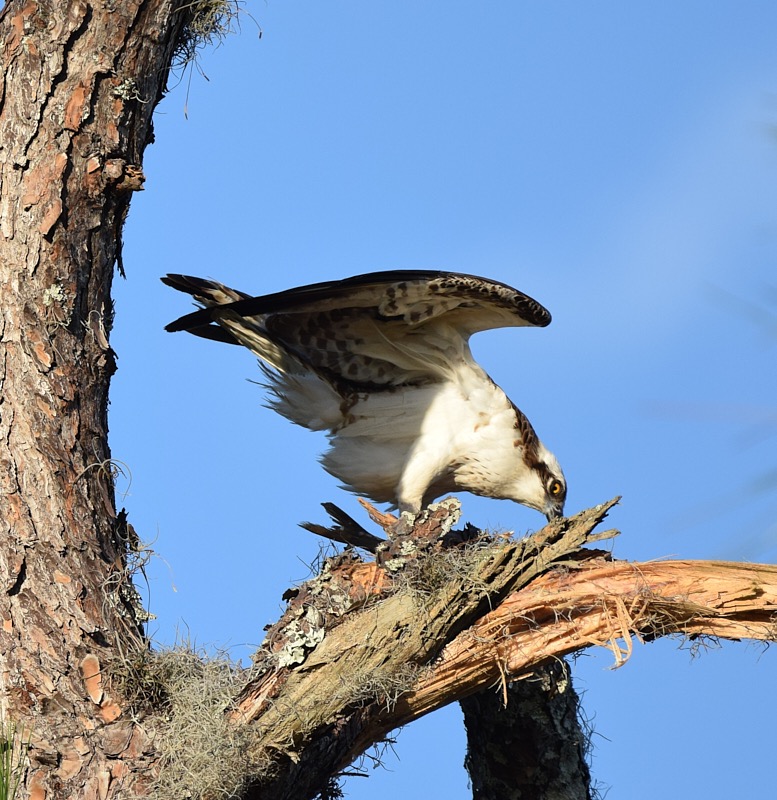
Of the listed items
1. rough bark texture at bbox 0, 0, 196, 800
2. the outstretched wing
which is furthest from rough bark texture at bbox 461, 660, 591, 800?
rough bark texture at bbox 0, 0, 196, 800

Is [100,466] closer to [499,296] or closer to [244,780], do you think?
[244,780]

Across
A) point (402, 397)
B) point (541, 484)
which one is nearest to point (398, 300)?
point (402, 397)

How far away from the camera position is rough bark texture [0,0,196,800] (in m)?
3.81

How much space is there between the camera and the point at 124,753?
149 inches

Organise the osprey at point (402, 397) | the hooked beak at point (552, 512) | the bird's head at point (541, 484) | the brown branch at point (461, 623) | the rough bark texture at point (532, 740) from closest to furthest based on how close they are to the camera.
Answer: the brown branch at point (461, 623) → the rough bark texture at point (532, 740) → the osprey at point (402, 397) → the bird's head at point (541, 484) → the hooked beak at point (552, 512)

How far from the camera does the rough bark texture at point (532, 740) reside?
5512 millimetres

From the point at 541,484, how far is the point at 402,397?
99 centimetres

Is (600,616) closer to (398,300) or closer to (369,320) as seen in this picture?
(398,300)

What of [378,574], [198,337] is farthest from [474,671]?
[198,337]

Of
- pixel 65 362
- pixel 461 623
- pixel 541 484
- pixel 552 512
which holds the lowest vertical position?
pixel 461 623

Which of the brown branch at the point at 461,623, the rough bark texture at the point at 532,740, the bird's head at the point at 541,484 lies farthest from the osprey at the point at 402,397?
the brown branch at the point at 461,623

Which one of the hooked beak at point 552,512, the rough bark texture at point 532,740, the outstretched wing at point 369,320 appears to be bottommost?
the rough bark texture at point 532,740

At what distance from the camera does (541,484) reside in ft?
21.3

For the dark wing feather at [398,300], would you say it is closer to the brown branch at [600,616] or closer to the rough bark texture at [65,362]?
the rough bark texture at [65,362]
